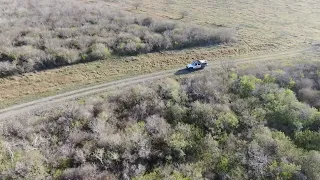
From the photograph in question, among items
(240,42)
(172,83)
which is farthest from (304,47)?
(172,83)

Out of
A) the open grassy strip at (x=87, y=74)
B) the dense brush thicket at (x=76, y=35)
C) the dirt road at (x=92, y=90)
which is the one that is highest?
the dense brush thicket at (x=76, y=35)

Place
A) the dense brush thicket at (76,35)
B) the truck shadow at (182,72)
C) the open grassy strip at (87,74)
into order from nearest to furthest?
1. the open grassy strip at (87,74)
2. the truck shadow at (182,72)
3. the dense brush thicket at (76,35)

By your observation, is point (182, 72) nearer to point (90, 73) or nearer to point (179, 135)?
point (90, 73)

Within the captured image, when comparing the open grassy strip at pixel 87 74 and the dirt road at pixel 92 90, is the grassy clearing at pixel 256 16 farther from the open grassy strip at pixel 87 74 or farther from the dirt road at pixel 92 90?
the open grassy strip at pixel 87 74

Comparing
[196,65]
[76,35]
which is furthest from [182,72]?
[76,35]

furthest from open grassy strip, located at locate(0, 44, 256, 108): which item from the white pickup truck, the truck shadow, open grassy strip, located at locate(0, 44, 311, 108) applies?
the white pickup truck

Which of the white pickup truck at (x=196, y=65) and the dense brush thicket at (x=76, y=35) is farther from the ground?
the dense brush thicket at (x=76, y=35)

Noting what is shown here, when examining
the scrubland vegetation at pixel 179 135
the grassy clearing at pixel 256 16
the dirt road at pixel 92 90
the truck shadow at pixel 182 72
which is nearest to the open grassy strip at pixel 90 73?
the dirt road at pixel 92 90
